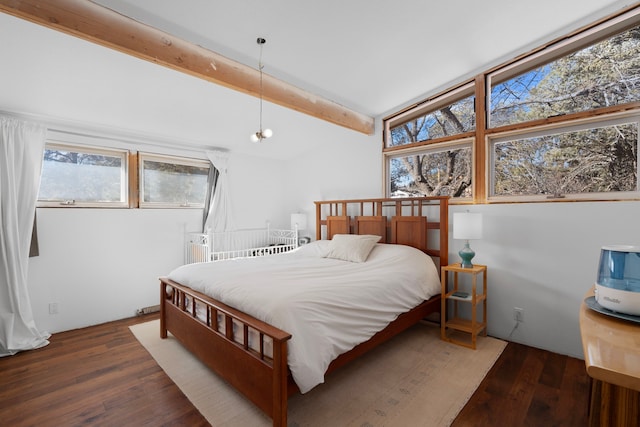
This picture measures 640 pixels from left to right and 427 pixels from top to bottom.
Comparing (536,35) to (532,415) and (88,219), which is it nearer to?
(532,415)

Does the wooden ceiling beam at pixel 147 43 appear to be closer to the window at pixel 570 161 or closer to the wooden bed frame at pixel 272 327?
the wooden bed frame at pixel 272 327

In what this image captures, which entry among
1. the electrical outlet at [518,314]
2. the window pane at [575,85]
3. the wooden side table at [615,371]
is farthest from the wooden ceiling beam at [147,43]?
the electrical outlet at [518,314]

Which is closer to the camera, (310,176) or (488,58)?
(488,58)

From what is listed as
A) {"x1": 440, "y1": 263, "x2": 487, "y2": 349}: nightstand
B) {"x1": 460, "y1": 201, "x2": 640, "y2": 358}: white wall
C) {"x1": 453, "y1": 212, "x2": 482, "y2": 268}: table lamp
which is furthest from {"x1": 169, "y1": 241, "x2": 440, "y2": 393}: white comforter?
{"x1": 460, "y1": 201, "x2": 640, "y2": 358}: white wall

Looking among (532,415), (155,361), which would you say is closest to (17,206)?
(155,361)

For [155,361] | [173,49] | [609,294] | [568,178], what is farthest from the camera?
[568,178]

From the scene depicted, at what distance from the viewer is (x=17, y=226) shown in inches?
108

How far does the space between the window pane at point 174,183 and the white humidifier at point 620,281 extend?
4.37 meters

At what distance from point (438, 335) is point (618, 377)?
2.53 meters

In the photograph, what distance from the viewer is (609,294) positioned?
104 cm

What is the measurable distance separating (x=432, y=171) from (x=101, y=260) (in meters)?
4.15

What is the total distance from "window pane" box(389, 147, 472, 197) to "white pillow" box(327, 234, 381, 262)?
0.90m

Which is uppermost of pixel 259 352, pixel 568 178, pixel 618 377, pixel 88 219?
pixel 568 178

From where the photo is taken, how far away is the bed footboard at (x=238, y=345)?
5.11ft
